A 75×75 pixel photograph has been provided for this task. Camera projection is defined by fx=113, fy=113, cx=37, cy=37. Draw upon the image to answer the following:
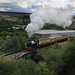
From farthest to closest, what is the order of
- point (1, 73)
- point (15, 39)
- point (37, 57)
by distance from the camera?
point (15, 39) → point (37, 57) → point (1, 73)

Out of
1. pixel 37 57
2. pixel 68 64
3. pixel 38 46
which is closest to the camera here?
pixel 68 64

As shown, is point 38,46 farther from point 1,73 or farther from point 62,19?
point 1,73

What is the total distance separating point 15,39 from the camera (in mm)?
22891

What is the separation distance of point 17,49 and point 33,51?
3118 mm

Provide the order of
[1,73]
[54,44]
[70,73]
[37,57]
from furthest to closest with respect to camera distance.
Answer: [54,44]
[37,57]
[70,73]
[1,73]

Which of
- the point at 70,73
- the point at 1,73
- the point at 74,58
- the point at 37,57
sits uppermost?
the point at 1,73

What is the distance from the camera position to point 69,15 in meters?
26.6

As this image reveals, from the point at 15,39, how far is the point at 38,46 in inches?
203

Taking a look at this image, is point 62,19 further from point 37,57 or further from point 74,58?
point 74,58

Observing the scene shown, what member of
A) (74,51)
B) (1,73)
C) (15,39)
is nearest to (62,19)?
(15,39)

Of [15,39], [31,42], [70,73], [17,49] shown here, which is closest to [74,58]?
[70,73]

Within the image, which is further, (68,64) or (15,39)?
(15,39)

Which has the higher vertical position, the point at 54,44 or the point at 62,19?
the point at 62,19

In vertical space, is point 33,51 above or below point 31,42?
below
